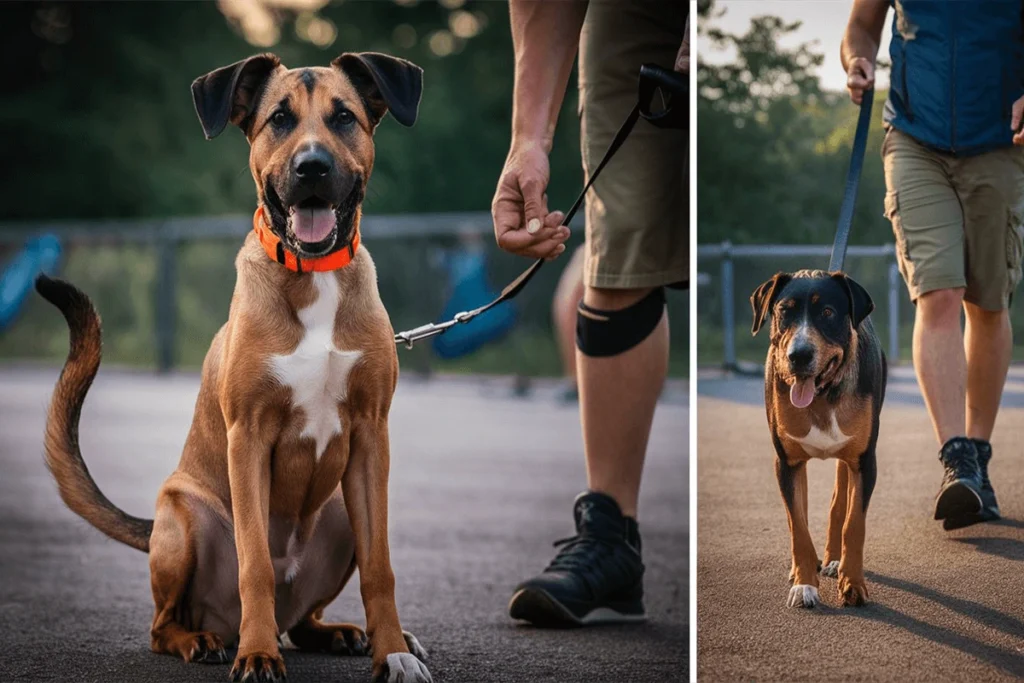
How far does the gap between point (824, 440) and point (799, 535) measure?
0.21 m

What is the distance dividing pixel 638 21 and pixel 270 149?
1.23 metres

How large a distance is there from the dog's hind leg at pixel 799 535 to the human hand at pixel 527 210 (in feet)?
2.35

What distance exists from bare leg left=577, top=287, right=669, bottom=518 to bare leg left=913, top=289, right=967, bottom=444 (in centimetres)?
98

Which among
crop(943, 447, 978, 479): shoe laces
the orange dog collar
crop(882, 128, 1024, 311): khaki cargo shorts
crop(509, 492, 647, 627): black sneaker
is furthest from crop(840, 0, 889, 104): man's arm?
crop(509, 492, 647, 627): black sneaker

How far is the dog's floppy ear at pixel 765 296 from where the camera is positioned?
9.57 ft

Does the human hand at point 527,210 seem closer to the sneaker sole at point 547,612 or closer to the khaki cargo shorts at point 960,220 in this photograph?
the khaki cargo shorts at point 960,220

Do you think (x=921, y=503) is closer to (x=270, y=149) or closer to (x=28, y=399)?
(x=270, y=149)

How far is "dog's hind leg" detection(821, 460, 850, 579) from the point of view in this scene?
9.45 feet

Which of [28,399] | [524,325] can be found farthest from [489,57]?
[28,399]

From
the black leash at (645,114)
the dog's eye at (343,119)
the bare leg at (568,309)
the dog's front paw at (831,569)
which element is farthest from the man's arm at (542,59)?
the bare leg at (568,309)

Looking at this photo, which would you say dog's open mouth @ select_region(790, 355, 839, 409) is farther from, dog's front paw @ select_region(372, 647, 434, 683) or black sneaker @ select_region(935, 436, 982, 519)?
dog's front paw @ select_region(372, 647, 434, 683)

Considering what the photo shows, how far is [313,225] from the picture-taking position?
2.89m

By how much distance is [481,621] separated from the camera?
3.91m

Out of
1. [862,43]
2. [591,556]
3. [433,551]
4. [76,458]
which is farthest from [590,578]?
[433,551]
